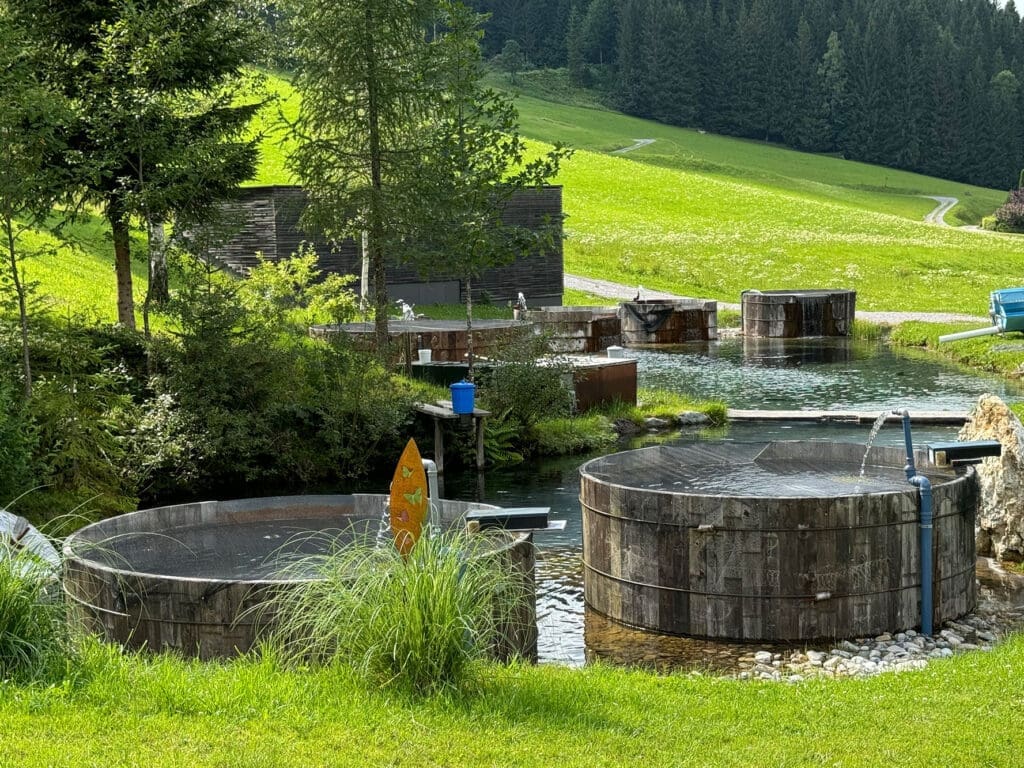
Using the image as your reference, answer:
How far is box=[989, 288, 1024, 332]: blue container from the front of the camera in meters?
13.5

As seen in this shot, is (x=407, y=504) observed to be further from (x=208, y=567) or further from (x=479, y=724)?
(x=208, y=567)

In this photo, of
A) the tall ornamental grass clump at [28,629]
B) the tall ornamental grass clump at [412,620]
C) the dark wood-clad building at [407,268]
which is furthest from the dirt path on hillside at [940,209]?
the tall ornamental grass clump at [28,629]

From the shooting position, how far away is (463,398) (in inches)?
821

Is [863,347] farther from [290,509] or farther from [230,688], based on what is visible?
[230,688]

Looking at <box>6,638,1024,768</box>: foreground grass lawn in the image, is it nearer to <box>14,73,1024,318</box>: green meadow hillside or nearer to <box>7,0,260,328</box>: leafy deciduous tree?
<box>7,0,260,328</box>: leafy deciduous tree

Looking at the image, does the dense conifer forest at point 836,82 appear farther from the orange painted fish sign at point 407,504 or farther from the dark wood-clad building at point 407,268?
the orange painted fish sign at point 407,504

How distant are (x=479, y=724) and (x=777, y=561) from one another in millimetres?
5688

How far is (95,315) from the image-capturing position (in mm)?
25250

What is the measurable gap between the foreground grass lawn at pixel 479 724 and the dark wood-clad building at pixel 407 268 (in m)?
23.8

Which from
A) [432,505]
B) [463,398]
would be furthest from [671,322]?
[432,505]

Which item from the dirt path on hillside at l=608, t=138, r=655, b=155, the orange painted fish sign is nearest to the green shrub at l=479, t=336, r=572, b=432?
the orange painted fish sign

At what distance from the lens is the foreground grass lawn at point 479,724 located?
617 cm

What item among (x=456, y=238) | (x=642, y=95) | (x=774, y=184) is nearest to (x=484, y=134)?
(x=456, y=238)

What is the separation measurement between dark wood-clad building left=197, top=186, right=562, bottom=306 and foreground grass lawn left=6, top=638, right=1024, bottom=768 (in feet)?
78.1
